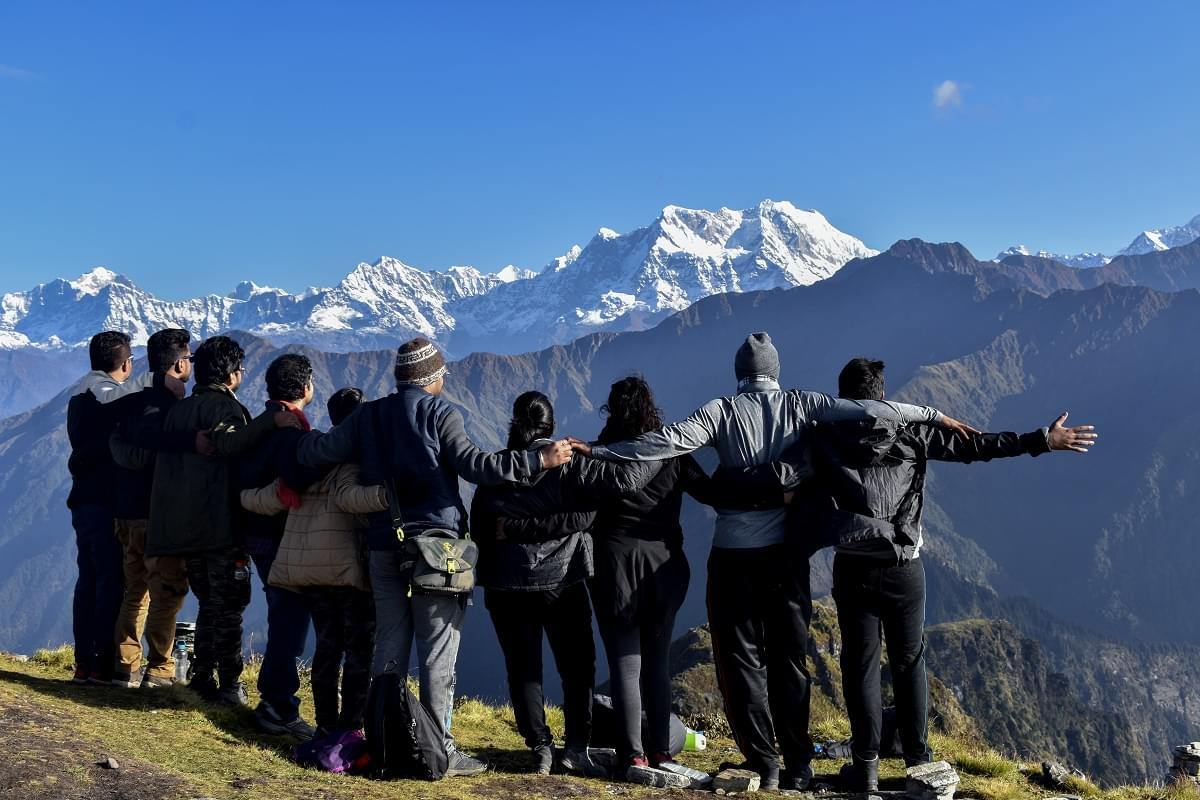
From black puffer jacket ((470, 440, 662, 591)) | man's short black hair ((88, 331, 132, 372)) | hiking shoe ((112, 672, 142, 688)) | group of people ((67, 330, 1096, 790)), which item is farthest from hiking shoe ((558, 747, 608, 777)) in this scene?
man's short black hair ((88, 331, 132, 372))

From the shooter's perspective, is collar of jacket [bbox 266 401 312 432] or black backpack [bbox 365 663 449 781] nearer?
black backpack [bbox 365 663 449 781]

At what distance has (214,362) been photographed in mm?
10484

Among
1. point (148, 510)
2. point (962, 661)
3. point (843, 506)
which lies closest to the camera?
point (843, 506)

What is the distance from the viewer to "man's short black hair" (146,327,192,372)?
11125 millimetres

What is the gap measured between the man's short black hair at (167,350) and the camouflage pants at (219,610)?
7.26 feet

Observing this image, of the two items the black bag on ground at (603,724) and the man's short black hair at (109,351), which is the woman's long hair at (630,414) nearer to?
the black bag on ground at (603,724)

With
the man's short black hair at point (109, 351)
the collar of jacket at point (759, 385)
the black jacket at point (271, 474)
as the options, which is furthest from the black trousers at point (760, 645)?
the man's short black hair at point (109, 351)

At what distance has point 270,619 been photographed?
9.70 metres

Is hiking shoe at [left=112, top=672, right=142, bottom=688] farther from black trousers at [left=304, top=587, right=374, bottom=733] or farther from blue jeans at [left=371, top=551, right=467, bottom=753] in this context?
blue jeans at [left=371, top=551, right=467, bottom=753]

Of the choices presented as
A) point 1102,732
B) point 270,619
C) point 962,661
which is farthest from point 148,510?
point 1102,732

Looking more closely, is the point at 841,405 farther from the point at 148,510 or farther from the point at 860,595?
the point at 148,510

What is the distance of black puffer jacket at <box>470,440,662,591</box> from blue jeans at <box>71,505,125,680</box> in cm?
505

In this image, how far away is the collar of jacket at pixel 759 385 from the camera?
9094mm

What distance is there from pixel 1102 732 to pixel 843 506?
731 ft
